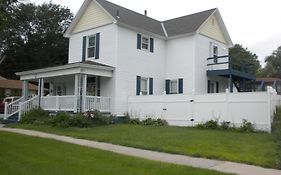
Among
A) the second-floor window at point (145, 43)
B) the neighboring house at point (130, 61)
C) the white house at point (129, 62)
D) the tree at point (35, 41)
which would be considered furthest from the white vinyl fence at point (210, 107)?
the tree at point (35, 41)

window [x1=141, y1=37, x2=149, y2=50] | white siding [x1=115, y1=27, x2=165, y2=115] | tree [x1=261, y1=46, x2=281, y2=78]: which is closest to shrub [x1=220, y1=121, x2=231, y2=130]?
white siding [x1=115, y1=27, x2=165, y2=115]

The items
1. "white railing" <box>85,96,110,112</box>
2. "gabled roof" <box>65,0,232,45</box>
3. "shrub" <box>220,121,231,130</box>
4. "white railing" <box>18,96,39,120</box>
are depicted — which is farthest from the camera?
"gabled roof" <box>65,0,232,45</box>

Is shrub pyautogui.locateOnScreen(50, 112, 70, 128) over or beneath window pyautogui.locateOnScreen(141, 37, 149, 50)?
beneath

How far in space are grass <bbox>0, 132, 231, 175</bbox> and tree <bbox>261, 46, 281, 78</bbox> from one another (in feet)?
234

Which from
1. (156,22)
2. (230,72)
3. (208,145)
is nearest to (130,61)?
(156,22)

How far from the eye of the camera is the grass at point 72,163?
28.5 ft

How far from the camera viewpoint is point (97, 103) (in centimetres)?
2330

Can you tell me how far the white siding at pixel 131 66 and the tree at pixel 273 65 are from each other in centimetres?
5581

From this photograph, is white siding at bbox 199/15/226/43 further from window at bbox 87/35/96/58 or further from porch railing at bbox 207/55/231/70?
window at bbox 87/35/96/58

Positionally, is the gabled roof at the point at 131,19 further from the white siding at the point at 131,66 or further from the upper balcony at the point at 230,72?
the upper balcony at the point at 230,72

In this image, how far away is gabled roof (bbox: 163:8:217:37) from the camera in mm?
27453

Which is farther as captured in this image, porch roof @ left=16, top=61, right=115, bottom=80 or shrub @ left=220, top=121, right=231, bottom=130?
porch roof @ left=16, top=61, right=115, bottom=80

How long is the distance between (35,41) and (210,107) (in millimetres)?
41379

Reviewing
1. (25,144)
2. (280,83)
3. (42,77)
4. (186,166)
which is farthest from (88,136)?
(280,83)
